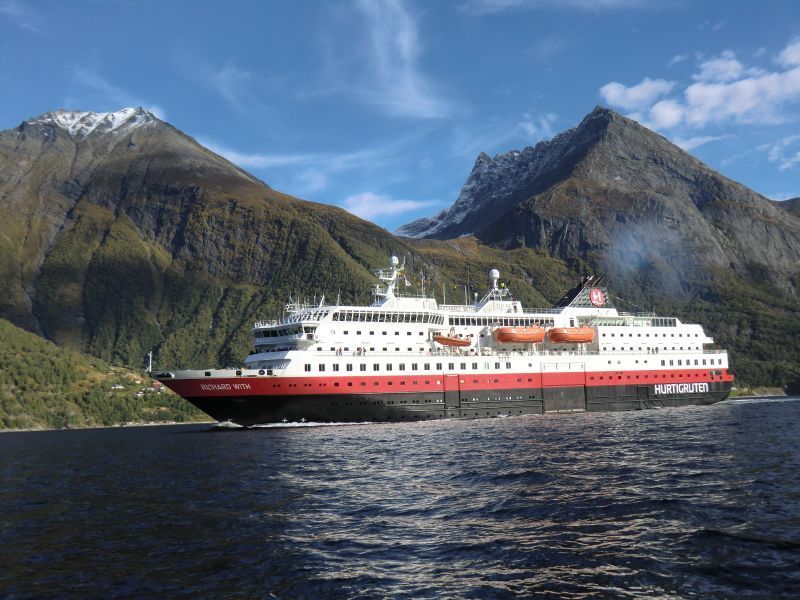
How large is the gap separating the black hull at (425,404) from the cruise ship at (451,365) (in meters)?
0.10

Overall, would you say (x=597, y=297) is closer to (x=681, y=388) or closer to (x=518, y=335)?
(x=518, y=335)

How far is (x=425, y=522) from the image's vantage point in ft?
60.0

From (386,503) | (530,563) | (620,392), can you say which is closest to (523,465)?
(386,503)

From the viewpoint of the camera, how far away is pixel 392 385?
5384 centimetres

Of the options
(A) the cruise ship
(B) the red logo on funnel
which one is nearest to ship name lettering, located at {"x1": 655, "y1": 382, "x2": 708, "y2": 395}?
(A) the cruise ship

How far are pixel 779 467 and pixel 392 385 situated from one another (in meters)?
33.5

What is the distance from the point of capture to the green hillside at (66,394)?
10012cm

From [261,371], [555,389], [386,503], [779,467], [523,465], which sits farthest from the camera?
[555,389]

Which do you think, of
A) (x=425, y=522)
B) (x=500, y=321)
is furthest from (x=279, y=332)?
(x=425, y=522)

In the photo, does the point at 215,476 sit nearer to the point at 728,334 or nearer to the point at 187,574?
the point at 187,574

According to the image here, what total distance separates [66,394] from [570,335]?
290 feet

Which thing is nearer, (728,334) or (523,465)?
(523,465)

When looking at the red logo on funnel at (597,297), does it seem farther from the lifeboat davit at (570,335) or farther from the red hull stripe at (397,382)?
the red hull stripe at (397,382)

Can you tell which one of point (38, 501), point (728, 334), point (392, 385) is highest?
point (728, 334)
